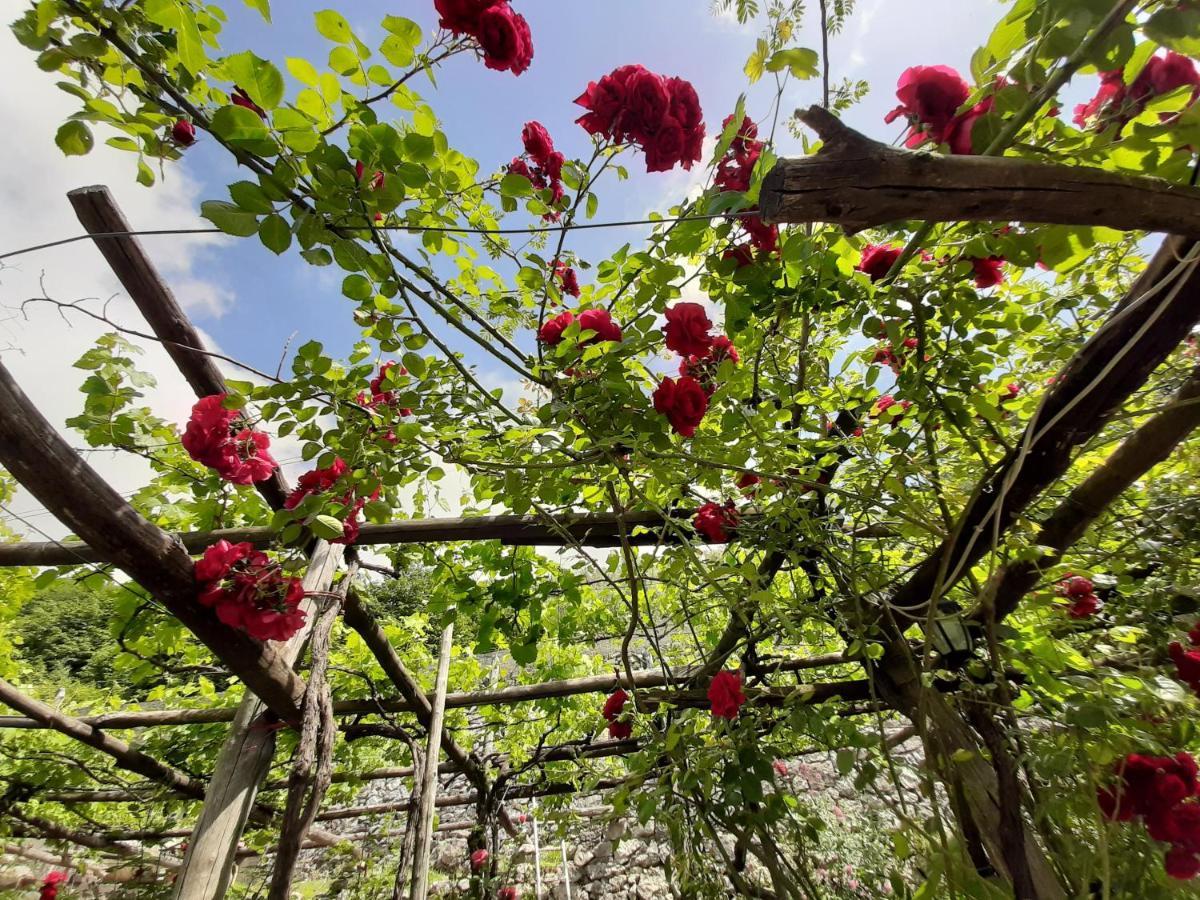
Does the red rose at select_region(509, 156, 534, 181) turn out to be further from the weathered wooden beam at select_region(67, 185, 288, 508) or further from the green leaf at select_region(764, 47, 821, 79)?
the weathered wooden beam at select_region(67, 185, 288, 508)

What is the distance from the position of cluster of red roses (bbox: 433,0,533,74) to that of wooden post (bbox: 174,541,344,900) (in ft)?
5.28

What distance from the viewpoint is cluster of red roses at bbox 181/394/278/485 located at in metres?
1.23

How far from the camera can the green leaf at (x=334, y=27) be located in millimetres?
722

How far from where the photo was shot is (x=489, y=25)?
2.63 feet

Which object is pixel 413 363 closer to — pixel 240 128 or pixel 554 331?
pixel 554 331

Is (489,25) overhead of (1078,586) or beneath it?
overhead

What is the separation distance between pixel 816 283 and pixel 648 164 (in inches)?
15.4

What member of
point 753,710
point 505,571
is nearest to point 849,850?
point 753,710

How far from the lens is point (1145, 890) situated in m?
0.90

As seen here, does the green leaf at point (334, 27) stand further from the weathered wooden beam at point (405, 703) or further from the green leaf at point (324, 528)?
the weathered wooden beam at point (405, 703)

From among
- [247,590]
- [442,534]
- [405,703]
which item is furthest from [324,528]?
[405,703]

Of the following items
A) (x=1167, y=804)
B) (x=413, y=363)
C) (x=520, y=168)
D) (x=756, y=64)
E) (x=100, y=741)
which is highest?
(x=520, y=168)

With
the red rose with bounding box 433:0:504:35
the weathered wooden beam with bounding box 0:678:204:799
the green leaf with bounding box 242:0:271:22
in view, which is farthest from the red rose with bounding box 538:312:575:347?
the weathered wooden beam with bounding box 0:678:204:799

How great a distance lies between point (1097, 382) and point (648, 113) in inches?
31.4
